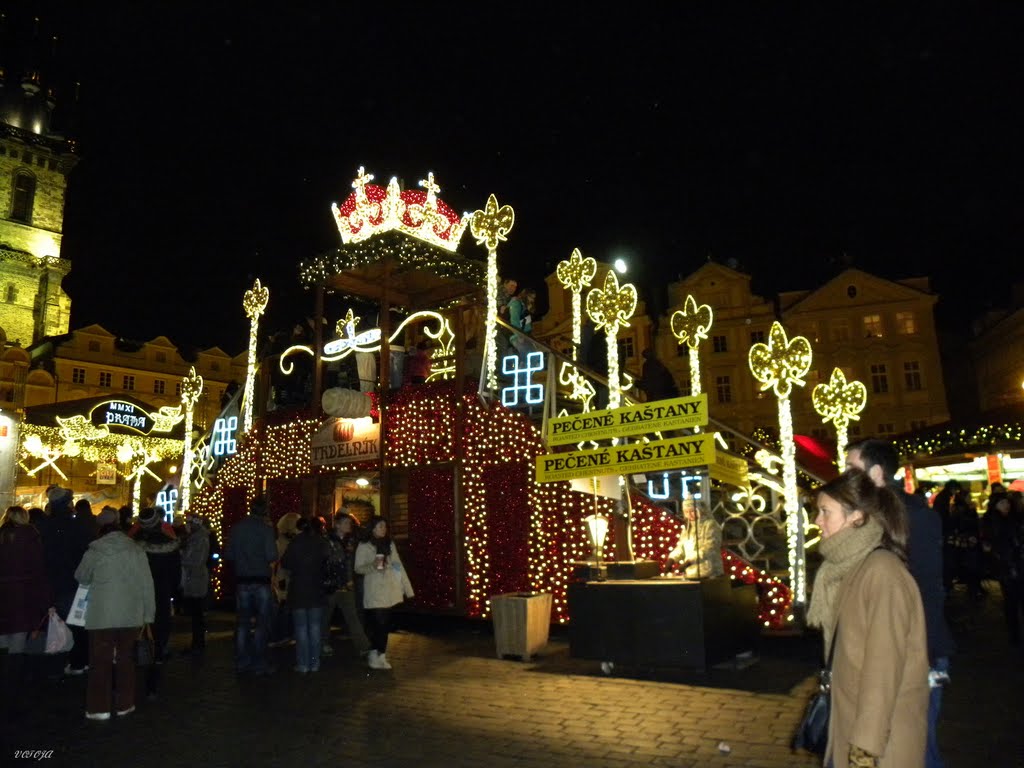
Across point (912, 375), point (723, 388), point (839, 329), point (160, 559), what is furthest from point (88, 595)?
Answer: point (912, 375)

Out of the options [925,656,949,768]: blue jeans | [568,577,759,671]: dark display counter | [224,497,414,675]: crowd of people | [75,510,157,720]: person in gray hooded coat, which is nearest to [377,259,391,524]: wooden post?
[224,497,414,675]: crowd of people

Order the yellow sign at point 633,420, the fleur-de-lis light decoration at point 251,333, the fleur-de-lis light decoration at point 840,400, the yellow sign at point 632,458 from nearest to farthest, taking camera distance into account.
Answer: the yellow sign at point 632,458
the yellow sign at point 633,420
the fleur-de-lis light decoration at point 840,400
the fleur-de-lis light decoration at point 251,333

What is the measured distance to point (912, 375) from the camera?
37.2 metres

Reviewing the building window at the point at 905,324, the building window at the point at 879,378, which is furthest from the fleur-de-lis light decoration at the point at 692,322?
the building window at the point at 905,324

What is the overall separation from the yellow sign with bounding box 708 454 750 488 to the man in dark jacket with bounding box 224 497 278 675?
16.9 feet

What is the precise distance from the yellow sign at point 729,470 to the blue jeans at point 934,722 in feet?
15.1

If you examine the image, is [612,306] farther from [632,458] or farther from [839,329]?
[839,329]

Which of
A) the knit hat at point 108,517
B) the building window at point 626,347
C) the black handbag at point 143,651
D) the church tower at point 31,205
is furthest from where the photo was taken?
the church tower at point 31,205

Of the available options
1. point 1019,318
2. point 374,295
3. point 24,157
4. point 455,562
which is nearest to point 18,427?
point 374,295

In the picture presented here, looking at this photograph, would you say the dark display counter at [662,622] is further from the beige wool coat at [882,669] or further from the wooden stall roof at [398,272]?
the wooden stall roof at [398,272]

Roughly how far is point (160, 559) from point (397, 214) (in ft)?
20.5

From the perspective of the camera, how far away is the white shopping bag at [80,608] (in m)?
6.53

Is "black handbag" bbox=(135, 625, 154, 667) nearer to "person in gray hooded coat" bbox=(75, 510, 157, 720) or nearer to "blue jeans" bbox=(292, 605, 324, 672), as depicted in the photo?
"person in gray hooded coat" bbox=(75, 510, 157, 720)

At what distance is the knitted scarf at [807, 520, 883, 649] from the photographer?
2893 mm
